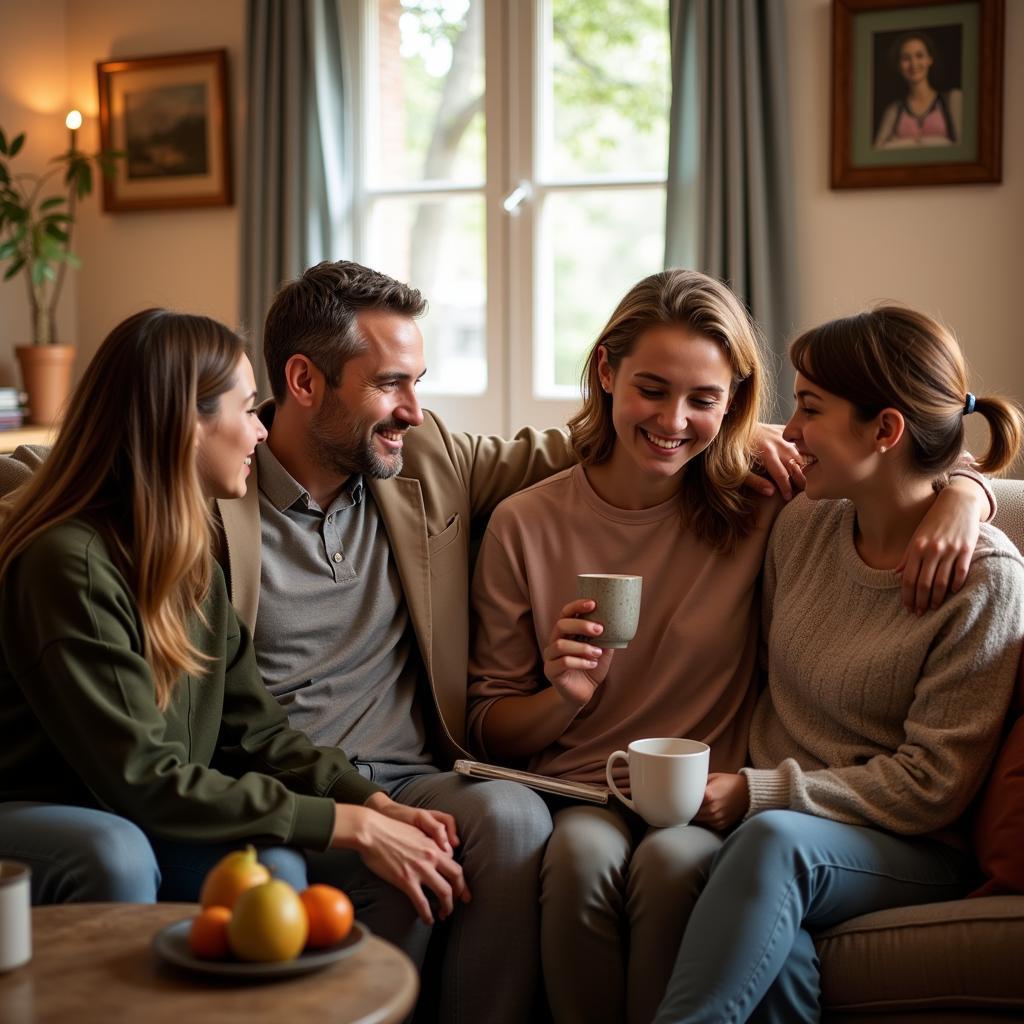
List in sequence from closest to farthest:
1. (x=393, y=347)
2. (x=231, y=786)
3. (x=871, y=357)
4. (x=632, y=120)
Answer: (x=231, y=786)
(x=871, y=357)
(x=393, y=347)
(x=632, y=120)

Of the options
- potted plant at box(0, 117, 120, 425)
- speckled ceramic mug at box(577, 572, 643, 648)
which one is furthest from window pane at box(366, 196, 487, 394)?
speckled ceramic mug at box(577, 572, 643, 648)

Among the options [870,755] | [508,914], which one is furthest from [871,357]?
[508,914]

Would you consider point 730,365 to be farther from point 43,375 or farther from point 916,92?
point 43,375

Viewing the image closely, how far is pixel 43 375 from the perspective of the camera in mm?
4930

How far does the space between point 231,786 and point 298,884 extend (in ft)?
0.62

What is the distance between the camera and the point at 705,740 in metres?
2.09

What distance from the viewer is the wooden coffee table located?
115 centimetres

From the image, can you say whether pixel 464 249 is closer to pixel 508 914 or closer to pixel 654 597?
pixel 654 597

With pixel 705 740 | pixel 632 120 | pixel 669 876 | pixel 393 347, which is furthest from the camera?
pixel 632 120

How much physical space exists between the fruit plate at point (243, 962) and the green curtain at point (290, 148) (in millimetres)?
3544

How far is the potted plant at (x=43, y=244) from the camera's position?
469cm

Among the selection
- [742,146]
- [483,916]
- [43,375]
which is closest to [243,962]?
[483,916]

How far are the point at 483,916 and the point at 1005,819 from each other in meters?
0.72

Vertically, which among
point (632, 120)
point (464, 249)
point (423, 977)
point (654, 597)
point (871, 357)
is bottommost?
point (423, 977)
